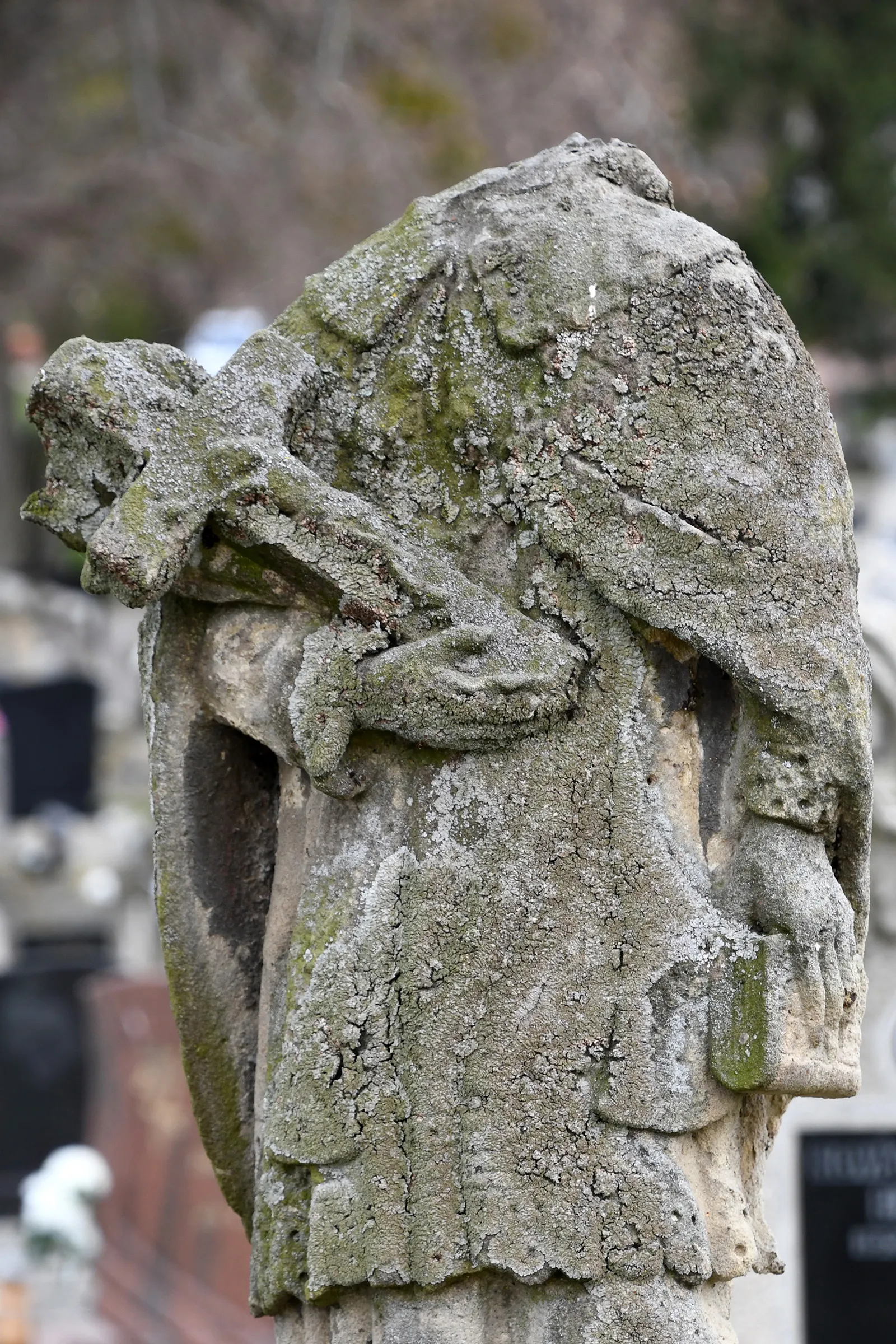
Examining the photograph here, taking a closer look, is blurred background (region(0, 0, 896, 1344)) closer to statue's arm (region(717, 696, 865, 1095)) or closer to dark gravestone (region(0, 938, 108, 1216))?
dark gravestone (region(0, 938, 108, 1216))

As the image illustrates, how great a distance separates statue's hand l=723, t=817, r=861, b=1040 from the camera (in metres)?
2.75

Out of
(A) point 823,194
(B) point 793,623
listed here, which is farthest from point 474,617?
(A) point 823,194

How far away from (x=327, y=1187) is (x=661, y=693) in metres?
0.93

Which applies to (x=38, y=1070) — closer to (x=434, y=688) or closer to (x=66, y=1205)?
(x=66, y=1205)

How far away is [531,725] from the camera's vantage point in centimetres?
287

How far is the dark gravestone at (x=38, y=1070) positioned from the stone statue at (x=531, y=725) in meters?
7.38

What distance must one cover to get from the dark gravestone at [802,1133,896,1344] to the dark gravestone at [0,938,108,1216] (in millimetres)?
5045

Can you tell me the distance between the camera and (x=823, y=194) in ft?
67.2

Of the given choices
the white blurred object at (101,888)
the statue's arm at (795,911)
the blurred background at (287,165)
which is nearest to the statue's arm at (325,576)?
the statue's arm at (795,911)

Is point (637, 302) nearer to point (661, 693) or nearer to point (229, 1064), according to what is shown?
point (661, 693)

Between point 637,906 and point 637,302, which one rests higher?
point 637,302

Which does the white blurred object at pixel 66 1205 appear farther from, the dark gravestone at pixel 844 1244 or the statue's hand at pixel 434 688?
the statue's hand at pixel 434 688

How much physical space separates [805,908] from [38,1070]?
26.4 ft

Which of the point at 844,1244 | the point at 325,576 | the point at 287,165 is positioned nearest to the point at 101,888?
the point at 844,1244
